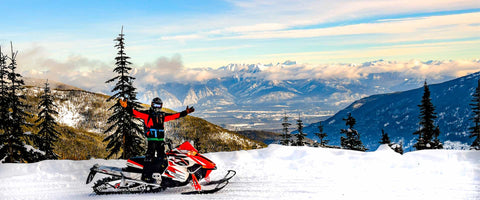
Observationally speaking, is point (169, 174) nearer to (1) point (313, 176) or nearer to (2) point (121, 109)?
(1) point (313, 176)

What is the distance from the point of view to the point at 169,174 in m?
11.0

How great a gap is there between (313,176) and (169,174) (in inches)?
202

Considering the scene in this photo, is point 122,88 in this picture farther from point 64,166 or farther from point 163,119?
point 163,119

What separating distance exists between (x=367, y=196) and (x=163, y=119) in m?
6.49

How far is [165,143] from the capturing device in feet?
36.5

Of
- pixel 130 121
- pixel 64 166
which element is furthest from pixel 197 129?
pixel 64 166

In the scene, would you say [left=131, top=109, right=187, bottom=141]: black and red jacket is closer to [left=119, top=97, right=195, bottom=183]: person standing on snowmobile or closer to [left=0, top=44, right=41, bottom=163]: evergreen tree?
[left=119, top=97, right=195, bottom=183]: person standing on snowmobile

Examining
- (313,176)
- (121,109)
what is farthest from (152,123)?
(121,109)

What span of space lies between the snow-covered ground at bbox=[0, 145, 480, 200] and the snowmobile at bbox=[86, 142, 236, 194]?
33 centimetres

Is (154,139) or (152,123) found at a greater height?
(152,123)

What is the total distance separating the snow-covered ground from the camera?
10453mm

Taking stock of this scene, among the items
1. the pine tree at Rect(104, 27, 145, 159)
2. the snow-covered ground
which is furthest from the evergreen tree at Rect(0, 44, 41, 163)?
the snow-covered ground

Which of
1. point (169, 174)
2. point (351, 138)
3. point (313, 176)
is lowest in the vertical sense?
point (351, 138)

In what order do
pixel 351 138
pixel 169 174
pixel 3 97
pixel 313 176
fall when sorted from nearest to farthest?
pixel 169 174 < pixel 313 176 < pixel 3 97 < pixel 351 138
